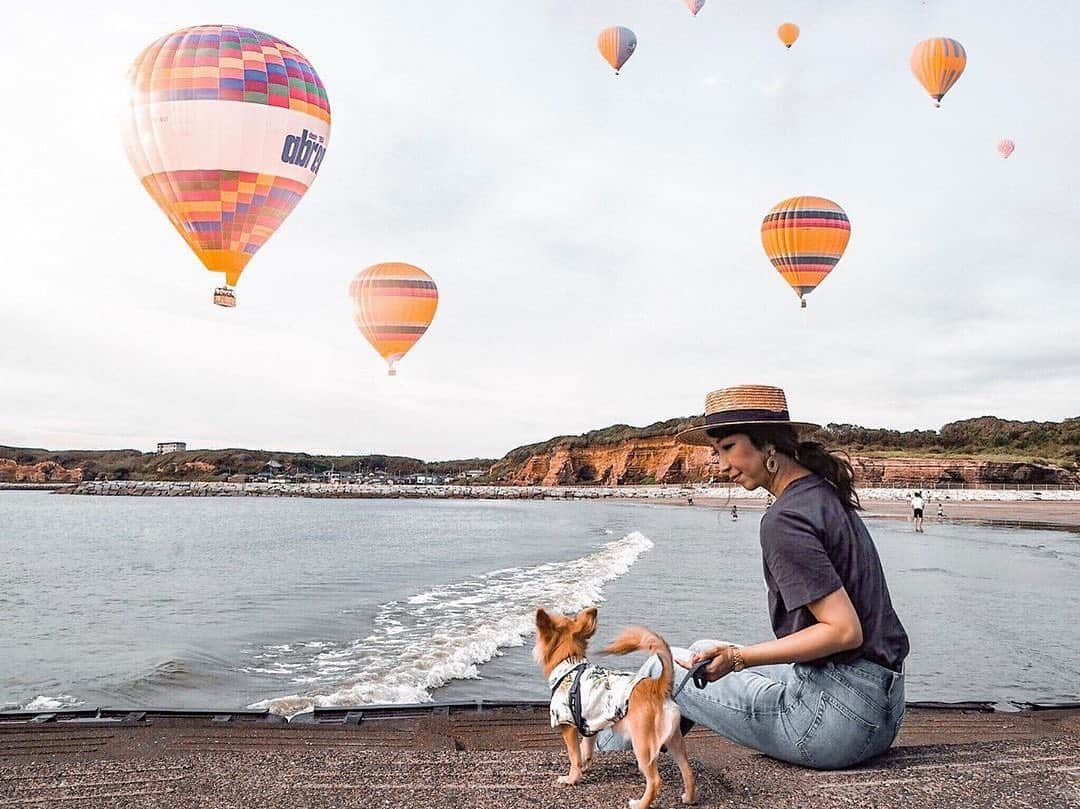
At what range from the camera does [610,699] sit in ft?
11.8

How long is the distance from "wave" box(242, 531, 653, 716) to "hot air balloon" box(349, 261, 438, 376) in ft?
30.9

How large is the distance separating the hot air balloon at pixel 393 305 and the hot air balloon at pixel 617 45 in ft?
35.6

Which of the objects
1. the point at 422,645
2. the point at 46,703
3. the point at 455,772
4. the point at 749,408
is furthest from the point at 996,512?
the point at 749,408

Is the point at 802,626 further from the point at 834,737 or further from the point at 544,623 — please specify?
the point at 544,623

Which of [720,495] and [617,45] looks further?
[720,495]

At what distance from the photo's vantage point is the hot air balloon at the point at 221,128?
53.1 ft

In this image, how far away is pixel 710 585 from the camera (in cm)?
1625

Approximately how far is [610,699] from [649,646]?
0.37 m

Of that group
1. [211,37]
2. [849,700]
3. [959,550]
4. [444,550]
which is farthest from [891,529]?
[849,700]

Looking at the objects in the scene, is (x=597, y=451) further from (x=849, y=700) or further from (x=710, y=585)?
(x=849, y=700)

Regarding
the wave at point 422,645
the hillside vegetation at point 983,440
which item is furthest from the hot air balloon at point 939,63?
the hillside vegetation at point 983,440

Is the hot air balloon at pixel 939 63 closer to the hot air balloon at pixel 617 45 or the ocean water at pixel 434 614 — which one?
the hot air balloon at pixel 617 45

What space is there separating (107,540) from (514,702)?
3915 centimetres

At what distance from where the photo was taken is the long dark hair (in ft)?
11.6
